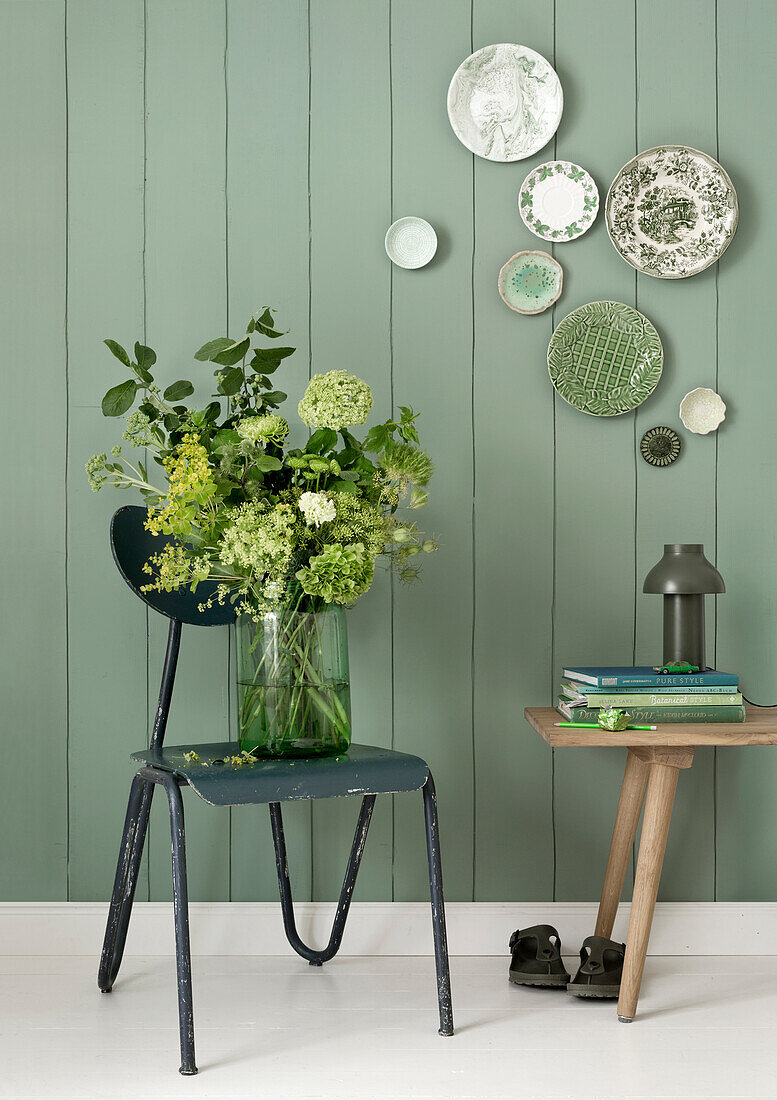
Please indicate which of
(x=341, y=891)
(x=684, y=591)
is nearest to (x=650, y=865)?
(x=684, y=591)

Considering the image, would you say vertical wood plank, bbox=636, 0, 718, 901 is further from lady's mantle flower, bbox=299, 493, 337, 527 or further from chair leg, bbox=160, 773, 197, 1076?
chair leg, bbox=160, 773, 197, 1076

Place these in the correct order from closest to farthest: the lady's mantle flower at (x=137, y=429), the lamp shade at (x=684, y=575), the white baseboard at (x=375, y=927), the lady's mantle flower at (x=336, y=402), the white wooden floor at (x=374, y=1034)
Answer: the white wooden floor at (x=374, y=1034)
the lady's mantle flower at (x=336, y=402)
the lady's mantle flower at (x=137, y=429)
the lamp shade at (x=684, y=575)
the white baseboard at (x=375, y=927)

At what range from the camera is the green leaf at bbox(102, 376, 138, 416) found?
175 cm

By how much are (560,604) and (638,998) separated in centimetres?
81

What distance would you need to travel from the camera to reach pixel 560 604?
2119 mm

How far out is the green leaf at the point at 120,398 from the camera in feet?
5.75

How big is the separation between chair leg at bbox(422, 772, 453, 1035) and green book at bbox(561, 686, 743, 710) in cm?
38

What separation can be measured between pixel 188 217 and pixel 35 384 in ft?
1.68

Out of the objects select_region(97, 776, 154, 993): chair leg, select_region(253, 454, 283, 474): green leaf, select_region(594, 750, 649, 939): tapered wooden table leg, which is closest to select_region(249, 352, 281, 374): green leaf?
select_region(253, 454, 283, 474): green leaf

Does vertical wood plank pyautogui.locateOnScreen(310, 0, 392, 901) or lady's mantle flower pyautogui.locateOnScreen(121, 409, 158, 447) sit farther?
vertical wood plank pyautogui.locateOnScreen(310, 0, 392, 901)

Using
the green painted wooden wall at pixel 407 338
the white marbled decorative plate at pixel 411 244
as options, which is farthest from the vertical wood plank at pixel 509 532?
the white marbled decorative plate at pixel 411 244

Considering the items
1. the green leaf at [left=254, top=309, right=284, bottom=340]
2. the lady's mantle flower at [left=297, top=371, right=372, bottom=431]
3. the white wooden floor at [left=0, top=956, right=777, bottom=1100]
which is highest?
the green leaf at [left=254, top=309, right=284, bottom=340]

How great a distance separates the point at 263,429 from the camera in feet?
5.26

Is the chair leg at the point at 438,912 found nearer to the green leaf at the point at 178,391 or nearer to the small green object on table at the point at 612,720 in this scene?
the small green object on table at the point at 612,720
